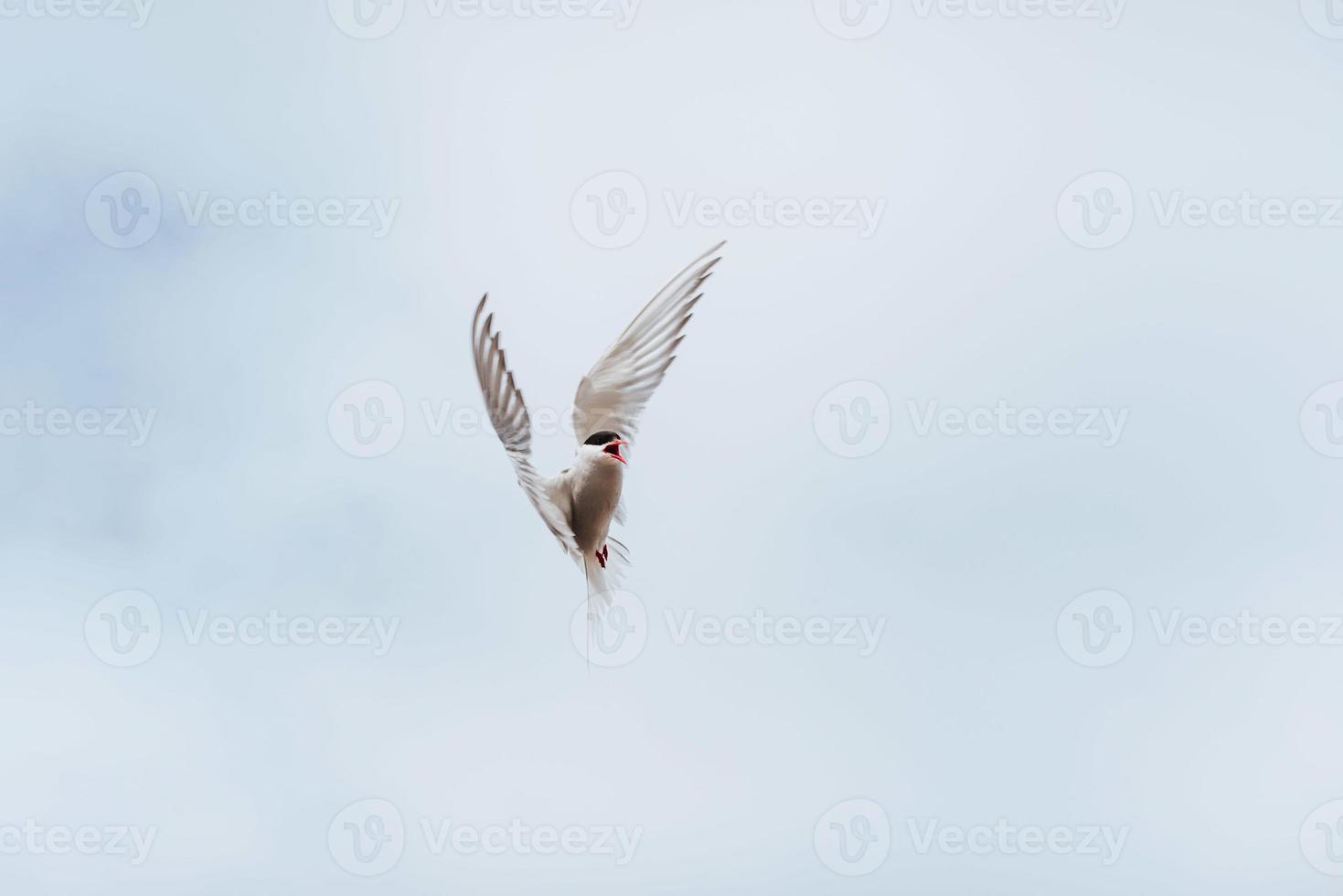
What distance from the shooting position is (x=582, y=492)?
362cm

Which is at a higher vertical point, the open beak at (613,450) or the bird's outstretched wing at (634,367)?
the bird's outstretched wing at (634,367)

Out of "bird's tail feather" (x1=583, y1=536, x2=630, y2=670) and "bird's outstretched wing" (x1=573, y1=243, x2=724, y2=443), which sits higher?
"bird's outstretched wing" (x1=573, y1=243, x2=724, y2=443)

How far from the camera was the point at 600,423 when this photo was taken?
3762 mm

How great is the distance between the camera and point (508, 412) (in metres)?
3.49

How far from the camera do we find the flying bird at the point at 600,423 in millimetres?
3521

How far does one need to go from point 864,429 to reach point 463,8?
8.60 ft

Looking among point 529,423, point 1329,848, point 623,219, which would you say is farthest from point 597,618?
point 1329,848

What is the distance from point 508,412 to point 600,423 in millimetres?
353

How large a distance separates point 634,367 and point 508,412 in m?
0.43

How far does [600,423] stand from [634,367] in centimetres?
19

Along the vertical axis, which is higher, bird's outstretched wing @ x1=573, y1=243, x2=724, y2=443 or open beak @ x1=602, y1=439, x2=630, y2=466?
bird's outstretched wing @ x1=573, y1=243, x2=724, y2=443

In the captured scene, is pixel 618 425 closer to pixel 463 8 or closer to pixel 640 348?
pixel 640 348

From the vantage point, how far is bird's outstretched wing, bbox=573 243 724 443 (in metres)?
3.69

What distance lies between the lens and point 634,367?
3.74 metres
